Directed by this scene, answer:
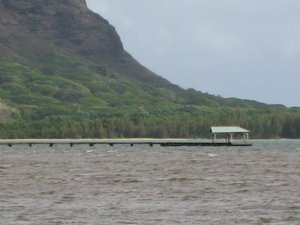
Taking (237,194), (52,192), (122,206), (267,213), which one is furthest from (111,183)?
(267,213)

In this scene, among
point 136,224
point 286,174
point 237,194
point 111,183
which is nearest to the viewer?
point 136,224

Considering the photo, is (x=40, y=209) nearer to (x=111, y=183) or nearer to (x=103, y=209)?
(x=103, y=209)

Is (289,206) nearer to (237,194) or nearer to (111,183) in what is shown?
(237,194)

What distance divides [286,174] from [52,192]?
33043 mm

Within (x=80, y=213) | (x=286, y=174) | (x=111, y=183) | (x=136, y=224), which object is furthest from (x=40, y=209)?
(x=286, y=174)

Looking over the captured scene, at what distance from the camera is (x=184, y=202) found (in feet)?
240

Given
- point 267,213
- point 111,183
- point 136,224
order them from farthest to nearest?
point 111,183 → point 267,213 → point 136,224

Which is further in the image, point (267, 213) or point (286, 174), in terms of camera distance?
point (286, 174)

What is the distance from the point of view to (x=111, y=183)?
95000 millimetres

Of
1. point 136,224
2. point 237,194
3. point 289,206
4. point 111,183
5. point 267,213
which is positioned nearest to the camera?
point 136,224

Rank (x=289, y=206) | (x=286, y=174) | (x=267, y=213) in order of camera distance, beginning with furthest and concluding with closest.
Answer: (x=286, y=174) → (x=289, y=206) → (x=267, y=213)

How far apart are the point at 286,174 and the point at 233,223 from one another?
48192mm

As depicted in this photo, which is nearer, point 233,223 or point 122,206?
point 233,223

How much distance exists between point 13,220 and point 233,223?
13.9 m
